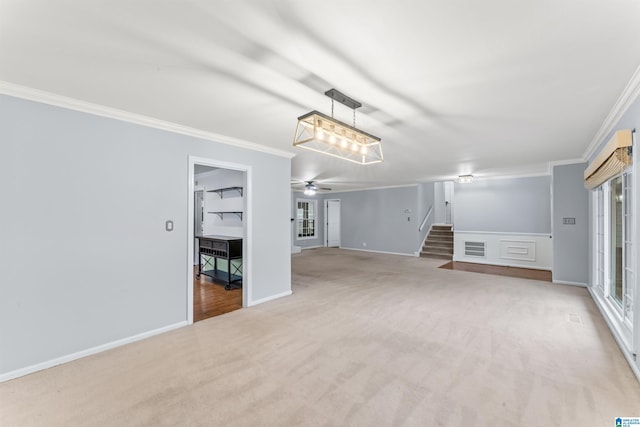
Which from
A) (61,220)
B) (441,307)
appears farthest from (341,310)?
(61,220)

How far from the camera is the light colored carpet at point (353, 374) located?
1.87m

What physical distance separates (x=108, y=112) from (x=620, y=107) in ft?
15.9

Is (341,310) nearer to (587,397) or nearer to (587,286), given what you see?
(587,397)

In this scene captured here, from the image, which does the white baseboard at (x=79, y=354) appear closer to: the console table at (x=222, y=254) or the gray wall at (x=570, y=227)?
the console table at (x=222, y=254)

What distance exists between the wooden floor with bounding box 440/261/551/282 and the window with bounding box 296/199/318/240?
528cm

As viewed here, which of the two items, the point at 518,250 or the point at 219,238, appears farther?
the point at 518,250

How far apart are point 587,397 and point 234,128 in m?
3.99

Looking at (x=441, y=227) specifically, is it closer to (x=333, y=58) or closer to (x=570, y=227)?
(x=570, y=227)

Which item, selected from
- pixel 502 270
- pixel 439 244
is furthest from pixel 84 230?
pixel 439 244

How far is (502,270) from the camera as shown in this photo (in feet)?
21.6

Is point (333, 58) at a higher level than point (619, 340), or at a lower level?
higher

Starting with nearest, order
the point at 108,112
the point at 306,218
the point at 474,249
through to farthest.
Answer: the point at 108,112 → the point at 474,249 → the point at 306,218

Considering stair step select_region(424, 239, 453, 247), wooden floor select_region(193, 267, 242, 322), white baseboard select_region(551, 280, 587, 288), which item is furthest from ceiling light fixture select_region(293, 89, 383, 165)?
stair step select_region(424, 239, 453, 247)

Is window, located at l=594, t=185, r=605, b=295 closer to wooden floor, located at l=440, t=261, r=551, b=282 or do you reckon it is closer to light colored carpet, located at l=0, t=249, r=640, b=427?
light colored carpet, located at l=0, t=249, r=640, b=427
